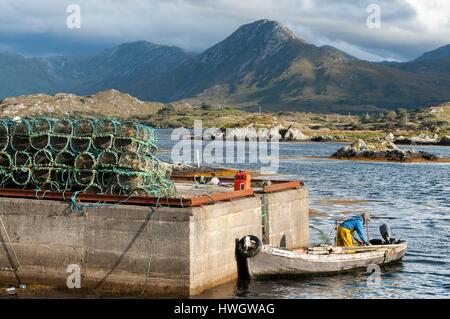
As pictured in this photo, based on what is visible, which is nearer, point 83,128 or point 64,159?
point 64,159

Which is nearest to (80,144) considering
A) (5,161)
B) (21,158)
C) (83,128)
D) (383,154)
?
(83,128)

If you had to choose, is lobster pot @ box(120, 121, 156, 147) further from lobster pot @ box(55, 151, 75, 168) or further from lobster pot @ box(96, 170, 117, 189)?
lobster pot @ box(55, 151, 75, 168)

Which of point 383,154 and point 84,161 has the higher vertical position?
point 84,161

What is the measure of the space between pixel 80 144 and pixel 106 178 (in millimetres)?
1722

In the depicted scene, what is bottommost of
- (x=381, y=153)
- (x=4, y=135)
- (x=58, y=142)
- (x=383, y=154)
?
(x=383, y=154)

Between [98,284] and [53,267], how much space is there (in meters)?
1.78

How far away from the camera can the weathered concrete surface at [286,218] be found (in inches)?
1062

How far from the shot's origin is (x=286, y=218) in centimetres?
2870

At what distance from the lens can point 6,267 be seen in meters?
23.5

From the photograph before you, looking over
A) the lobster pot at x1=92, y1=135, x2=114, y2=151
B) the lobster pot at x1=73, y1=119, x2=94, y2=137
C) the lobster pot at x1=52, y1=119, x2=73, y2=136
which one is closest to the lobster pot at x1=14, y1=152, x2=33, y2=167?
the lobster pot at x1=52, y1=119, x2=73, y2=136

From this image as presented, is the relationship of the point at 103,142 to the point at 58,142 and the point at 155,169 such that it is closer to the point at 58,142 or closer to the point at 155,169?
the point at 58,142

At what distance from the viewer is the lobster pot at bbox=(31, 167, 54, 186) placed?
24812 millimetres

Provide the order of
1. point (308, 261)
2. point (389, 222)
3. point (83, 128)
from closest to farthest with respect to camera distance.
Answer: point (83, 128) → point (308, 261) → point (389, 222)

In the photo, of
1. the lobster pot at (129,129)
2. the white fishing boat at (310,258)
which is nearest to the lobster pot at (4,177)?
the lobster pot at (129,129)
